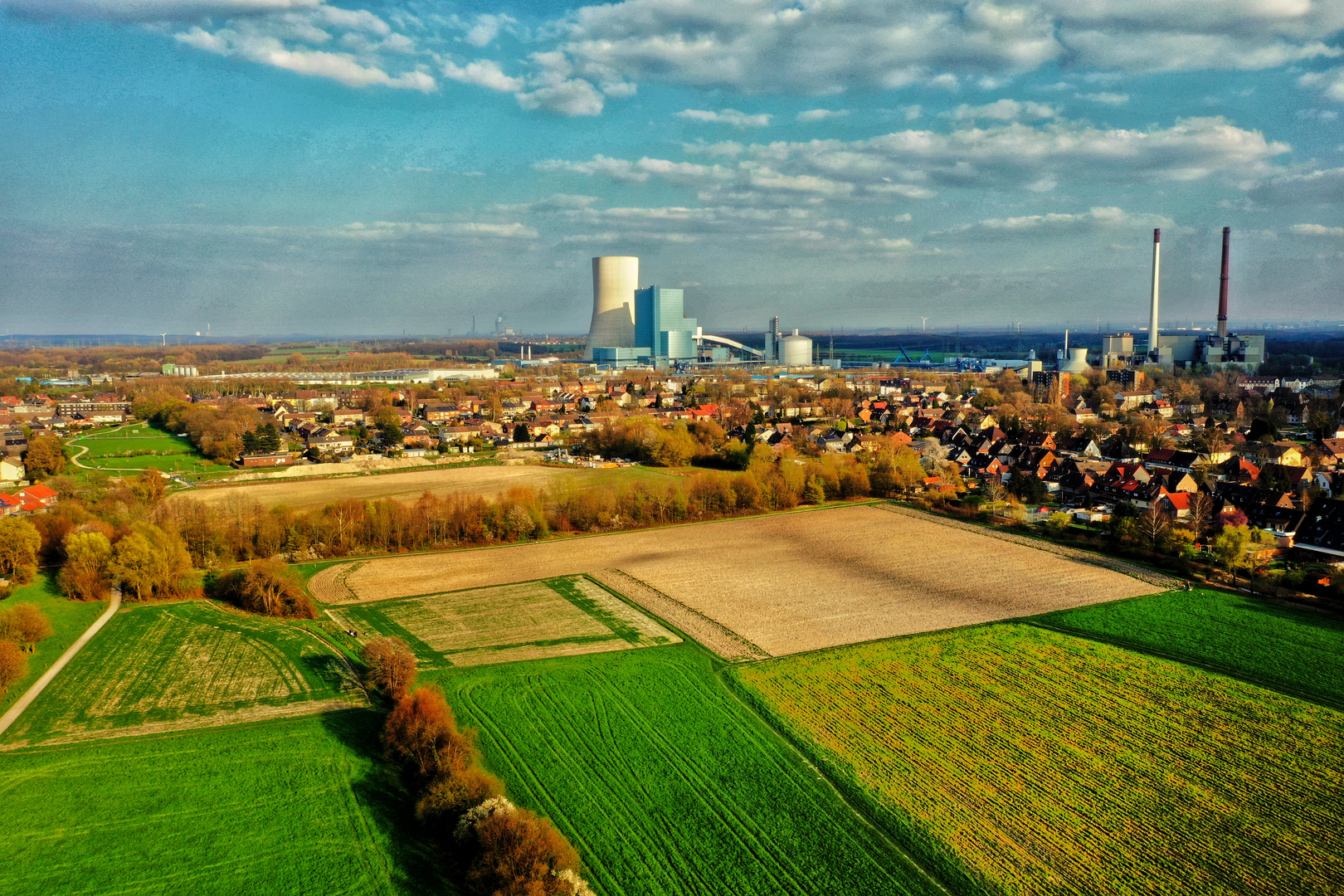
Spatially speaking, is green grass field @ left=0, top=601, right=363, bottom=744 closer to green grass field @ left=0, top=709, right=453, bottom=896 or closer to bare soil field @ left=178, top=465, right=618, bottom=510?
green grass field @ left=0, top=709, right=453, bottom=896

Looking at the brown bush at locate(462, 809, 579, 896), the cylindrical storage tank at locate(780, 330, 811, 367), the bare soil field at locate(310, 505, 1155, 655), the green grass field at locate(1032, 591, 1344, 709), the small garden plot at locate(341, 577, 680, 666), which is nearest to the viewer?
the brown bush at locate(462, 809, 579, 896)

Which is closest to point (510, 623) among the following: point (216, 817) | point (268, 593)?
point (268, 593)

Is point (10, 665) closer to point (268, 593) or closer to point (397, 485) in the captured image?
point (268, 593)

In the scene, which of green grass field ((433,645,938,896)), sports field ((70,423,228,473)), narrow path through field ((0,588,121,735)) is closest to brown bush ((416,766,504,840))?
green grass field ((433,645,938,896))

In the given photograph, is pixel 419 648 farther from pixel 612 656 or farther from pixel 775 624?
pixel 775 624

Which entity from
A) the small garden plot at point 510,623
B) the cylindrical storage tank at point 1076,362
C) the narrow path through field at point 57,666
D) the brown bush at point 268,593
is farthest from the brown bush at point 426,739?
the cylindrical storage tank at point 1076,362
